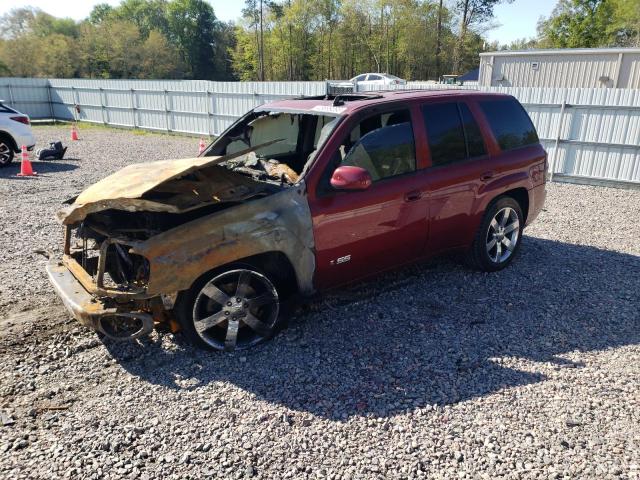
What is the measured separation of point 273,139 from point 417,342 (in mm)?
2529

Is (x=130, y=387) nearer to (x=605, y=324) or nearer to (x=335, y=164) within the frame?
(x=335, y=164)

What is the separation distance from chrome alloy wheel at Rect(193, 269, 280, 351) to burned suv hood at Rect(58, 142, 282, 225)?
60cm

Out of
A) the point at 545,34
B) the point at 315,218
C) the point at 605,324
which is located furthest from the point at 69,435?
the point at 545,34

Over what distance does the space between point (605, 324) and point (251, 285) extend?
127 inches

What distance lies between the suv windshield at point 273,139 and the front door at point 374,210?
58 centimetres

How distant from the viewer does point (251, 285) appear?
3.96 metres

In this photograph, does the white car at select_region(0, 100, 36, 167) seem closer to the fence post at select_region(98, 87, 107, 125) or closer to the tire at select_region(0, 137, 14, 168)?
the tire at select_region(0, 137, 14, 168)

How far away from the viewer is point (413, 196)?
4543 mm

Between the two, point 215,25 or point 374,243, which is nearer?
point 374,243

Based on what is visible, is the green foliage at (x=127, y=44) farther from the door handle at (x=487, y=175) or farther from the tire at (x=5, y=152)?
the door handle at (x=487, y=175)

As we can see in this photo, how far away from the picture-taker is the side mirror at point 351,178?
391 centimetres

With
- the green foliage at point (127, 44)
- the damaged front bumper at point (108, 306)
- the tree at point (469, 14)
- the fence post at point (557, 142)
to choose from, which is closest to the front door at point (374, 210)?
the damaged front bumper at point (108, 306)

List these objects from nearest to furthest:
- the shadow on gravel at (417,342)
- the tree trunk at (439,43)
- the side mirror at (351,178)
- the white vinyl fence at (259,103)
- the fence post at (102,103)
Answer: the shadow on gravel at (417,342) < the side mirror at (351,178) < the white vinyl fence at (259,103) < the fence post at (102,103) < the tree trunk at (439,43)

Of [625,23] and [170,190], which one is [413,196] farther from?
[625,23]
